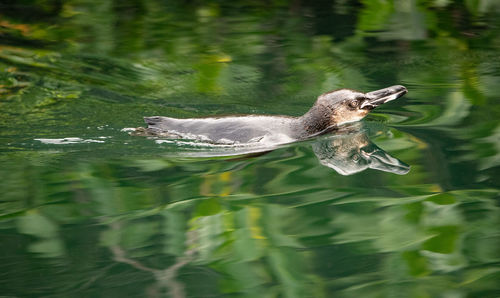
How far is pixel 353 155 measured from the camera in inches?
197

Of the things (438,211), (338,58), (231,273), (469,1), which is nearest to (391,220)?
(438,211)

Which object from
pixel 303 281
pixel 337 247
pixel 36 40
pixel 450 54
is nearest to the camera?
pixel 303 281

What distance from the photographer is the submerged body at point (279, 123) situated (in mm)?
5391

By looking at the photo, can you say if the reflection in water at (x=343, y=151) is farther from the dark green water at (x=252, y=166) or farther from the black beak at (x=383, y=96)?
the black beak at (x=383, y=96)

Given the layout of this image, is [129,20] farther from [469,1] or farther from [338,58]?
[469,1]

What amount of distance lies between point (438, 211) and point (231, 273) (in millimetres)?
1382

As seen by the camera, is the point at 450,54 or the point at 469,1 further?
the point at 469,1

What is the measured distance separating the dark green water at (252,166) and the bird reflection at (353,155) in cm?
3

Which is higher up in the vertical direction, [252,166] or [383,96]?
[383,96]

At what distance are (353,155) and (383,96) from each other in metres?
0.87

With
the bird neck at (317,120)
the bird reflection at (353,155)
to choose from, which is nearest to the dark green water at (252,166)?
the bird reflection at (353,155)

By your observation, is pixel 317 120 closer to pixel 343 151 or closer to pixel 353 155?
pixel 343 151

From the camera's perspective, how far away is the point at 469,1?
10.1 m

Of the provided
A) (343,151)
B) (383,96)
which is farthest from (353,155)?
(383,96)
